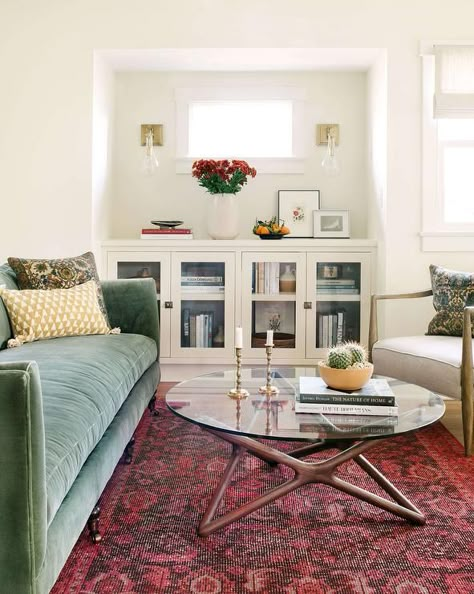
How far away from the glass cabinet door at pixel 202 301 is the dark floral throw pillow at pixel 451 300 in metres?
1.26

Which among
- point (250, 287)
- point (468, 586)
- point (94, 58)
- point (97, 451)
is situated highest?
point (94, 58)

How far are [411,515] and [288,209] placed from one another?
2.57 metres

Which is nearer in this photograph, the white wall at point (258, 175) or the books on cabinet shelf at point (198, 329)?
the books on cabinet shelf at point (198, 329)

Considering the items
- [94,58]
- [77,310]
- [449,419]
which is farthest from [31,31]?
[449,419]

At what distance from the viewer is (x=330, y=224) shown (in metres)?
3.98

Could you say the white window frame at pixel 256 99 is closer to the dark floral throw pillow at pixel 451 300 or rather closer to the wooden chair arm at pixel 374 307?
the wooden chair arm at pixel 374 307

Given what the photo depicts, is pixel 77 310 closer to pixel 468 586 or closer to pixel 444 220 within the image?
pixel 468 586

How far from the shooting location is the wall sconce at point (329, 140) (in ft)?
13.0

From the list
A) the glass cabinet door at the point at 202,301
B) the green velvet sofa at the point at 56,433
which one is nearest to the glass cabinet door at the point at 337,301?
the glass cabinet door at the point at 202,301

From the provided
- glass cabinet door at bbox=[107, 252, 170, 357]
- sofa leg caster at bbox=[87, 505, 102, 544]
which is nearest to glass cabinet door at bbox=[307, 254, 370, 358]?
glass cabinet door at bbox=[107, 252, 170, 357]

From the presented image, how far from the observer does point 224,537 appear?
1700 millimetres

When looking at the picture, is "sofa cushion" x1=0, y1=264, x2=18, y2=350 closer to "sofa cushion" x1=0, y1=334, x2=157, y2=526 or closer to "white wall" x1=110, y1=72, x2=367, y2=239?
"sofa cushion" x1=0, y1=334, x2=157, y2=526

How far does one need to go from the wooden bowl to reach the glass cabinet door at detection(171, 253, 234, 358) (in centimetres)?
186

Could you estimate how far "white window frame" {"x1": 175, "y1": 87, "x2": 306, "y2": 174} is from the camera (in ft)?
13.2
